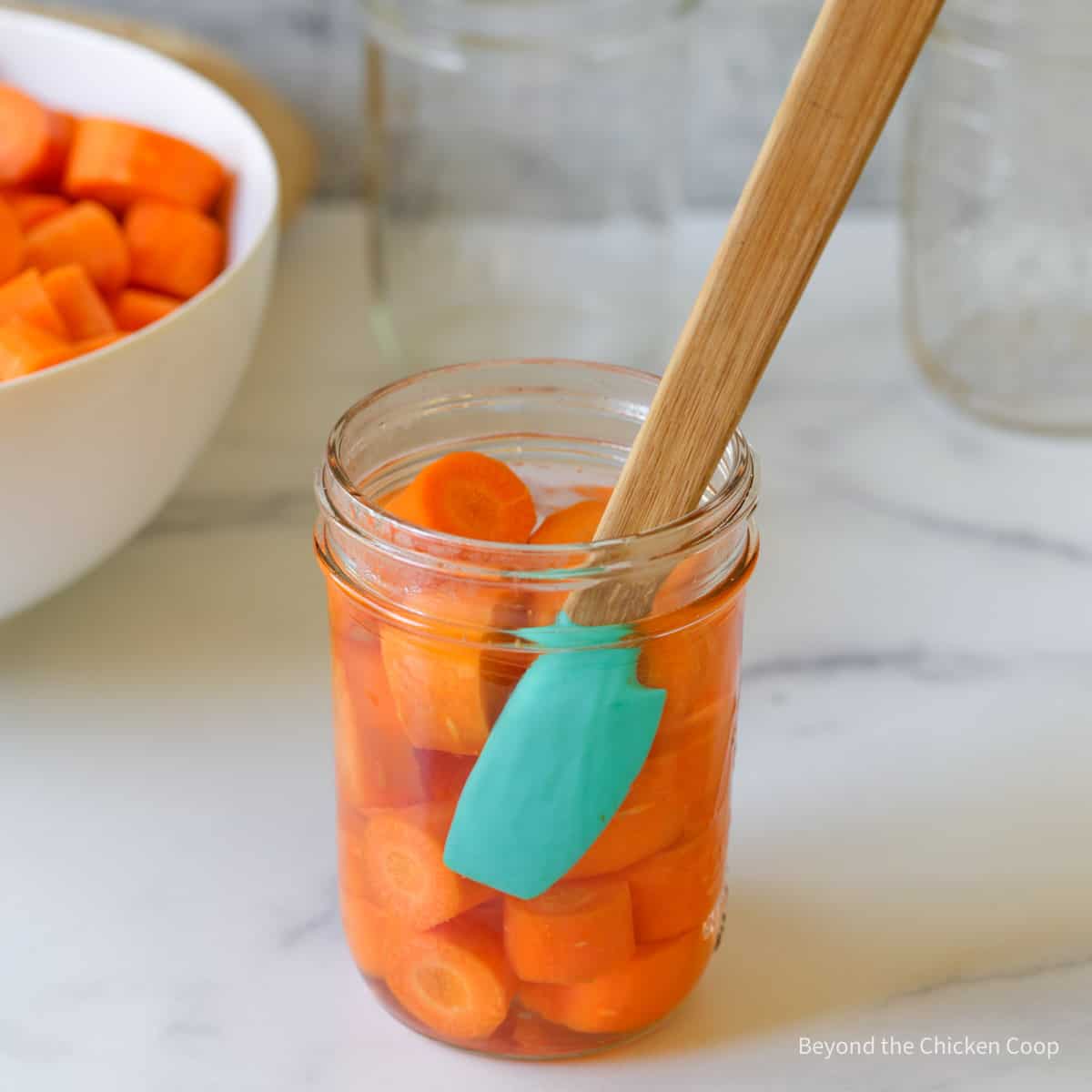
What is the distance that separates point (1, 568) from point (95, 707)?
100 mm

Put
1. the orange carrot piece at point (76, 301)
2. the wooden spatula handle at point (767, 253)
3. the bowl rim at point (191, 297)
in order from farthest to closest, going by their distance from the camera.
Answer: the orange carrot piece at point (76, 301)
the bowl rim at point (191, 297)
the wooden spatula handle at point (767, 253)

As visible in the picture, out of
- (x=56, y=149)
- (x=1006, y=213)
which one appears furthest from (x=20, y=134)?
(x=1006, y=213)

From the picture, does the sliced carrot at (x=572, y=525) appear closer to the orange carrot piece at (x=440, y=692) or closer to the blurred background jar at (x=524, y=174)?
the orange carrot piece at (x=440, y=692)

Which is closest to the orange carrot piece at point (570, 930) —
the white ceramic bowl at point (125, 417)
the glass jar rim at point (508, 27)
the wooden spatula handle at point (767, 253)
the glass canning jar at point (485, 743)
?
the glass canning jar at point (485, 743)

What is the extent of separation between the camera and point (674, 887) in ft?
1.73

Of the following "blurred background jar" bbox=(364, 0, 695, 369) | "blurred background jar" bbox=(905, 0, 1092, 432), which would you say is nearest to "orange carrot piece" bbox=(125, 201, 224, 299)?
"blurred background jar" bbox=(364, 0, 695, 369)

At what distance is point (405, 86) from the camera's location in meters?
1.10

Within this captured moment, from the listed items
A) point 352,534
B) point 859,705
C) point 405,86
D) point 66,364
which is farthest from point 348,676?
point 405,86

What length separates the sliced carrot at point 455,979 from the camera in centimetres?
52

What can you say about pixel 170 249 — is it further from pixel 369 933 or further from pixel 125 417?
pixel 369 933

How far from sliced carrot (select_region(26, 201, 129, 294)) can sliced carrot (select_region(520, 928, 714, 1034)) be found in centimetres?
48

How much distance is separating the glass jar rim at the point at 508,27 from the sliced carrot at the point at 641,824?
28.8 inches

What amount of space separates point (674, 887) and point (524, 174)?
0.77 m

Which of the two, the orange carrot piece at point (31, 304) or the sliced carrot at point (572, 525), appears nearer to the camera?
the sliced carrot at point (572, 525)
